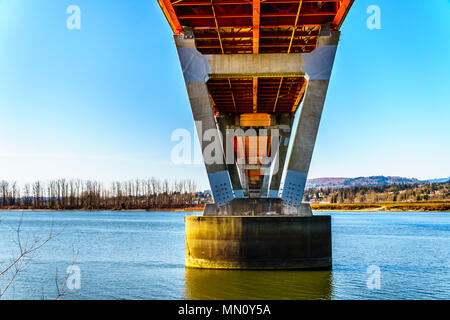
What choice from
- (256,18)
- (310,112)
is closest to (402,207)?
(310,112)

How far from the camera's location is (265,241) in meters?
18.0

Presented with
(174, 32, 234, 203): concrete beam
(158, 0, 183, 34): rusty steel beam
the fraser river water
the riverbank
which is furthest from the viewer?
the riverbank

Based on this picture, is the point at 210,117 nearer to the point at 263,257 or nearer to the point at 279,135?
the point at 263,257

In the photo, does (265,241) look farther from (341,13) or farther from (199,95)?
(341,13)

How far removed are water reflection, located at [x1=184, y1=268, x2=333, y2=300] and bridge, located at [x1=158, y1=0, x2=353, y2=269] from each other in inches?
19.7

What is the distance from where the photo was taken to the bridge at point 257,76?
1767cm

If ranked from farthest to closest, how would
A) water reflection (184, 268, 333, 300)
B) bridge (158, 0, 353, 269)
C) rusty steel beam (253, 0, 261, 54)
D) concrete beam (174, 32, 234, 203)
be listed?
1. concrete beam (174, 32, 234, 203)
2. bridge (158, 0, 353, 269)
3. rusty steel beam (253, 0, 261, 54)
4. water reflection (184, 268, 333, 300)

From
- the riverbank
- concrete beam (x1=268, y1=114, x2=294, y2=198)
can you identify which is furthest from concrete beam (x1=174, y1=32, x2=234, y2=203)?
the riverbank

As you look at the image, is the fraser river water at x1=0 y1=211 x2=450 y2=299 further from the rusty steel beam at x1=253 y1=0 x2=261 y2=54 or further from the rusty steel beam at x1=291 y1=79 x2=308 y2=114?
the rusty steel beam at x1=291 y1=79 x2=308 y2=114

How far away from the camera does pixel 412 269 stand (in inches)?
876

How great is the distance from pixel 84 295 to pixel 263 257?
6.96 metres

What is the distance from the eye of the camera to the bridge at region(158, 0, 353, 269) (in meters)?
17.7

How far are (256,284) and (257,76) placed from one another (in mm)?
8864

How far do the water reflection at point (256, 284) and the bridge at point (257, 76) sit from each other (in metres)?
0.50
